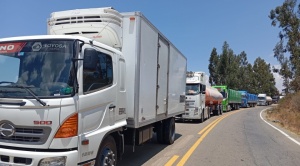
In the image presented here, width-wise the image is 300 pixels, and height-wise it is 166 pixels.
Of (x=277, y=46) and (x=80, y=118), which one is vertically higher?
(x=277, y=46)

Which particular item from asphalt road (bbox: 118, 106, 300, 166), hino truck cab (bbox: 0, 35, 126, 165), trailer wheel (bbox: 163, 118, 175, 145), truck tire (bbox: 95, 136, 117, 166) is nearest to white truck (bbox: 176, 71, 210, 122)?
asphalt road (bbox: 118, 106, 300, 166)

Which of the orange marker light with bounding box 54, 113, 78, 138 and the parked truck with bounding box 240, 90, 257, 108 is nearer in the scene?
the orange marker light with bounding box 54, 113, 78, 138

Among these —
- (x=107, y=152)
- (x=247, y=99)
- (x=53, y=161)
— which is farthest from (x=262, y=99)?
(x=53, y=161)

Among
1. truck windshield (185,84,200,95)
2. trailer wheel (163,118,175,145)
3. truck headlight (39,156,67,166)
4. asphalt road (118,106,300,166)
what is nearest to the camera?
truck headlight (39,156,67,166)

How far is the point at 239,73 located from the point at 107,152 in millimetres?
78336

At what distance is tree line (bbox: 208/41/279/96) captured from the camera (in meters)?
73.0

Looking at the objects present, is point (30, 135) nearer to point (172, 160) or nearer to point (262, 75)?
point (172, 160)

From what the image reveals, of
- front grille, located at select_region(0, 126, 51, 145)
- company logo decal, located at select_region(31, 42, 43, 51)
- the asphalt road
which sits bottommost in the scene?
the asphalt road

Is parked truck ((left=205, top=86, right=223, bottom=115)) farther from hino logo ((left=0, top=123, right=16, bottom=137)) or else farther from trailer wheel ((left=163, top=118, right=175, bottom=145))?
hino logo ((left=0, top=123, right=16, bottom=137))

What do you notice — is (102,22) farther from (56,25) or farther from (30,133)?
(30,133)

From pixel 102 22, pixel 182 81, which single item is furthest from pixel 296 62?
pixel 102 22

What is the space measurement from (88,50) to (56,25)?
1.89m

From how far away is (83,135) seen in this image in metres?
4.98

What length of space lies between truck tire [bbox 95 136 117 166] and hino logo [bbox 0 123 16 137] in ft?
4.80
